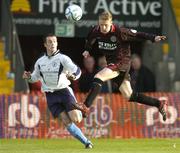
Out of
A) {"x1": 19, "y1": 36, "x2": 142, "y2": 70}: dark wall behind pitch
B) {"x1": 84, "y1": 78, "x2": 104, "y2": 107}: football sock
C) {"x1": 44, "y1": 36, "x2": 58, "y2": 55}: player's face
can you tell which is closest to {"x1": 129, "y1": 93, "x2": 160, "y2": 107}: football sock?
{"x1": 84, "y1": 78, "x2": 104, "y2": 107}: football sock

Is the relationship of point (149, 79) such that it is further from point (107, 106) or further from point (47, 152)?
point (47, 152)

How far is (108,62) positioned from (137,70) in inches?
217

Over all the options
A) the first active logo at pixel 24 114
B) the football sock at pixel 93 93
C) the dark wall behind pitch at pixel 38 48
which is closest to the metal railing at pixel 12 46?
the first active logo at pixel 24 114

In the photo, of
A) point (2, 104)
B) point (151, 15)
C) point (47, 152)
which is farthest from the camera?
point (151, 15)

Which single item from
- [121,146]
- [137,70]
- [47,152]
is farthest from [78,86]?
[47,152]

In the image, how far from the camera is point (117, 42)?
53.9ft

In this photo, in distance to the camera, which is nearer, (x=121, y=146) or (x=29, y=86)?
(x=121, y=146)

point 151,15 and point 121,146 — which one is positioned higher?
point 151,15

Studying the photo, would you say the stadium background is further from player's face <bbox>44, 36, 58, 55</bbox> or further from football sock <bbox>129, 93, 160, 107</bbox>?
player's face <bbox>44, 36, 58, 55</bbox>

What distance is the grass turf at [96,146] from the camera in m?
15.9

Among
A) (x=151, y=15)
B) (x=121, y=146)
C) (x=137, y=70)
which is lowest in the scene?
(x=121, y=146)

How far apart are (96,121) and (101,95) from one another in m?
0.66

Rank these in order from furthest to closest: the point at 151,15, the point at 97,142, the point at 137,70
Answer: the point at 151,15, the point at 137,70, the point at 97,142

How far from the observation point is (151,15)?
2362 cm
